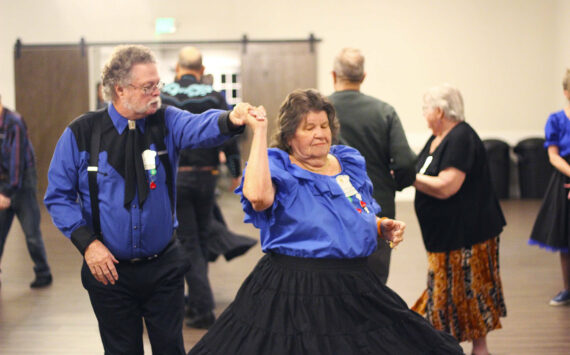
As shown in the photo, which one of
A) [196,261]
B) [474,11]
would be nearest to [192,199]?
[196,261]

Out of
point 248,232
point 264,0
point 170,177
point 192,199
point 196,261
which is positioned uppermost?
point 264,0

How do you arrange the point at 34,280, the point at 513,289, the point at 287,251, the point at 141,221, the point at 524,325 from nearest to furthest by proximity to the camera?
1. the point at 287,251
2. the point at 141,221
3. the point at 524,325
4. the point at 513,289
5. the point at 34,280

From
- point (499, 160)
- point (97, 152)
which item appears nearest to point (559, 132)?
point (97, 152)

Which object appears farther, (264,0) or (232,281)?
(264,0)

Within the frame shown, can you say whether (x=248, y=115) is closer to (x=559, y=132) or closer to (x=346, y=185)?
(x=346, y=185)

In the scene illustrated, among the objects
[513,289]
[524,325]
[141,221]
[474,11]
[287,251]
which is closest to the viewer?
[287,251]

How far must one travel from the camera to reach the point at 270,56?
11844 millimetres

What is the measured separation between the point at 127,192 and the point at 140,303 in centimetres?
47

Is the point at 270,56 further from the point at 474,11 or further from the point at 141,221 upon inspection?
the point at 141,221

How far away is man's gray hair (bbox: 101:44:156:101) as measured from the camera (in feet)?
8.21

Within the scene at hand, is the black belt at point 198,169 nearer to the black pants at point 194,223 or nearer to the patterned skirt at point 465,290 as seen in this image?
the black pants at point 194,223

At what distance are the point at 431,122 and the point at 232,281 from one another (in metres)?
2.52

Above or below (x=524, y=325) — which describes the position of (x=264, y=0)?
above

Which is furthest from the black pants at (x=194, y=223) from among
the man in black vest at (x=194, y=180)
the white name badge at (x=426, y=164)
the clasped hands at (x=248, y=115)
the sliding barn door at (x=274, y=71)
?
the sliding barn door at (x=274, y=71)
